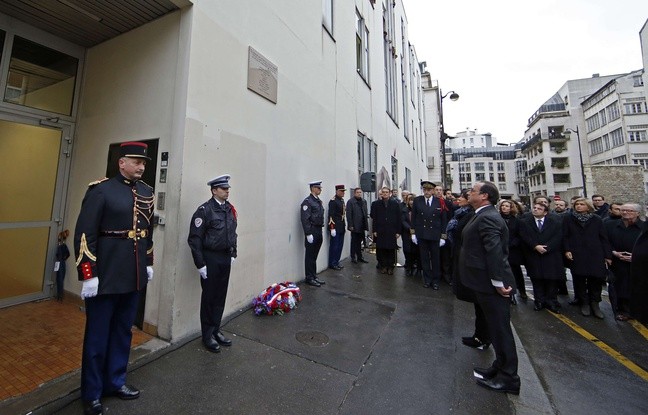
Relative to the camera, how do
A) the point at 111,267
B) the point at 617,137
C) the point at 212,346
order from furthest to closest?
the point at 617,137
the point at 212,346
the point at 111,267

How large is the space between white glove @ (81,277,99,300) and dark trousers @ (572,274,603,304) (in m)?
7.31

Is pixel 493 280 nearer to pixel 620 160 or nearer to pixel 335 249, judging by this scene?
pixel 335 249

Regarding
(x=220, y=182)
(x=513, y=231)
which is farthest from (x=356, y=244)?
(x=220, y=182)

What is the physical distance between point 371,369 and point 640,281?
2.91m

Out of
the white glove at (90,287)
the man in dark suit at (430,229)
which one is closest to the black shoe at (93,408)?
the white glove at (90,287)

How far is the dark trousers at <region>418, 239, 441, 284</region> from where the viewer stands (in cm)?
607

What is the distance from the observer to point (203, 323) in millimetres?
3393

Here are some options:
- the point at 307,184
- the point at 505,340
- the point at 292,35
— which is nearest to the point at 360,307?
the point at 505,340

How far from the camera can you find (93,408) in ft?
7.39

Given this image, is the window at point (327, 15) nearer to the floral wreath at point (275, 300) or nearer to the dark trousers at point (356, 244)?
the dark trousers at point (356, 244)

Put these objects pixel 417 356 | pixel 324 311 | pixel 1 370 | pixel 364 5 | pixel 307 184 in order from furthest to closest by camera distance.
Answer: pixel 364 5 → pixel 307 184 → pixel 324 311 → pixel 417 356 → pixel 1 370

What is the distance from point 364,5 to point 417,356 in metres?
12.4

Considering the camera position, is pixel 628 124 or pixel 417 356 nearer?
pixel 417 356

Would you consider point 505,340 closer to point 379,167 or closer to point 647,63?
point 379,167
